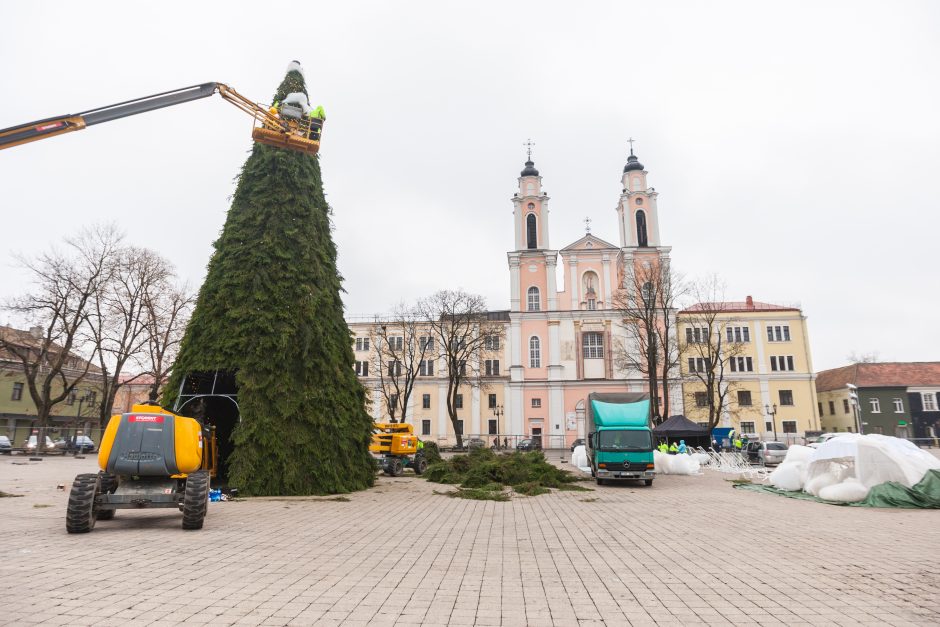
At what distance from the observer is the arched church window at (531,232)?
59.1 meters

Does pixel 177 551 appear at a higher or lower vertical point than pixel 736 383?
lower

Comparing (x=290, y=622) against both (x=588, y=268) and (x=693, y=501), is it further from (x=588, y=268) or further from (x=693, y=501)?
(x=588, y=268)

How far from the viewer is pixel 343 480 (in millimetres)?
16094

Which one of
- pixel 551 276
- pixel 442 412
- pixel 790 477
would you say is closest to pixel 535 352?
pixel 551 276


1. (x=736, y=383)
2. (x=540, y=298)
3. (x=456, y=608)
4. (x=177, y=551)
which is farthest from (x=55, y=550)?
(x=736, y=383)

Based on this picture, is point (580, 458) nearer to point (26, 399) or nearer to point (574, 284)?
point (574, 284)

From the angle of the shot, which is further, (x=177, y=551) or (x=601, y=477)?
(x=601, y=477)

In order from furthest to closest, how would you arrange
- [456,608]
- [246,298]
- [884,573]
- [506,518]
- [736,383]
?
1. [736,383]
2. [246,298]
3. [506,518]
4. [884,573]
5. [456,608]

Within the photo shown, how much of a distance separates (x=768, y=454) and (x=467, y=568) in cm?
2932

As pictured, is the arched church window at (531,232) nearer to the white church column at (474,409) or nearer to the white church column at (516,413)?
the white church column at (516,413)

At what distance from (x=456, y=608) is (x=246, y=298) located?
12.3m

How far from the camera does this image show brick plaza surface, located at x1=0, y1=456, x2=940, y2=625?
17.3 ft

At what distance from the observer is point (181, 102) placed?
1151cm

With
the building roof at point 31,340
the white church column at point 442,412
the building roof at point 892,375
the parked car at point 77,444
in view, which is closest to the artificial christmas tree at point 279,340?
the building roof at point 31,340
